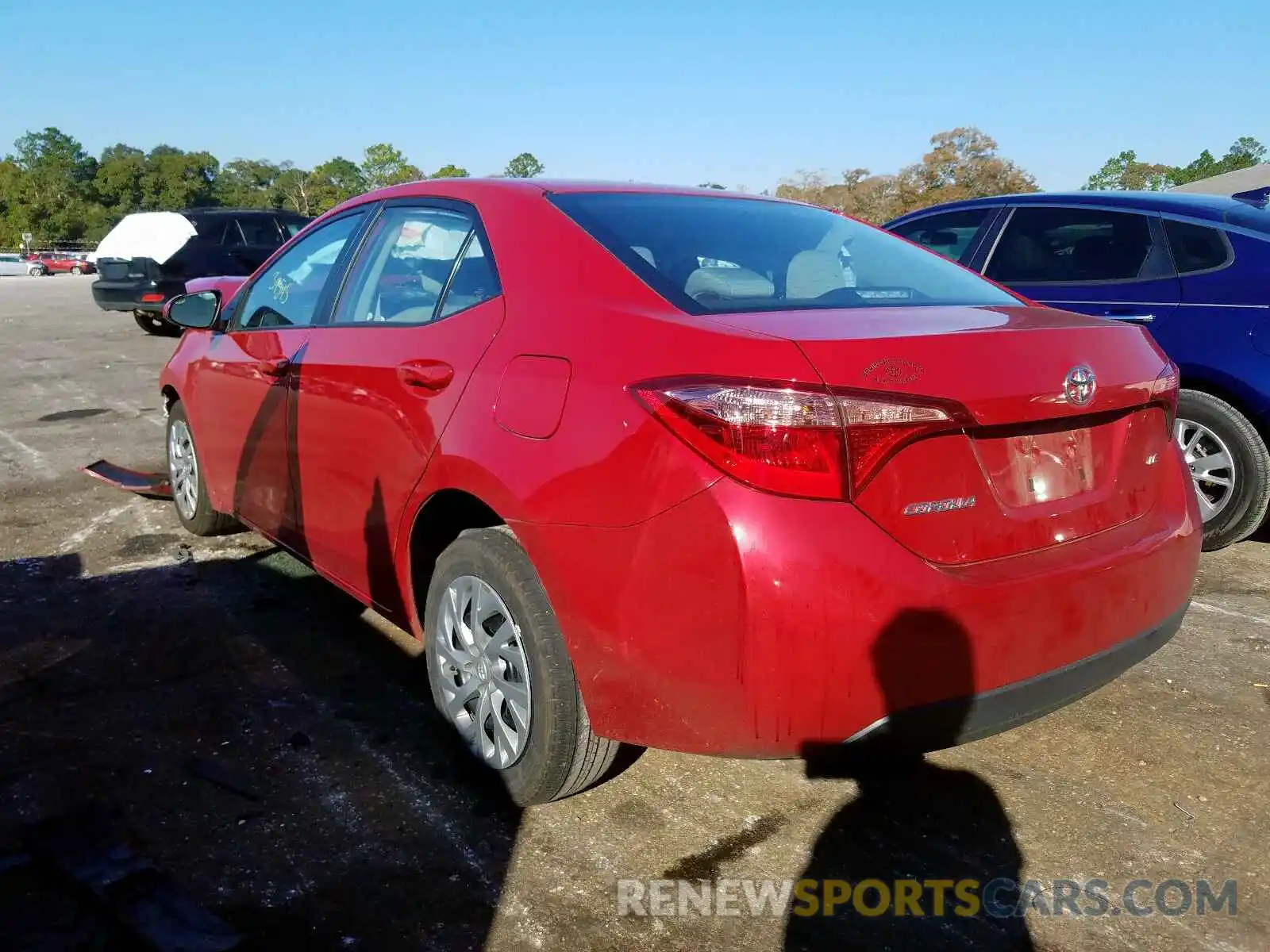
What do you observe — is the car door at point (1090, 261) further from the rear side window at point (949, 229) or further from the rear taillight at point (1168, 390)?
the rear taillight at point (1168, 390)

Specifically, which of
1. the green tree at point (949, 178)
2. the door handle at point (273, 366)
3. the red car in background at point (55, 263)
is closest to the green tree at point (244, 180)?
the red car in background at point (55, 263)

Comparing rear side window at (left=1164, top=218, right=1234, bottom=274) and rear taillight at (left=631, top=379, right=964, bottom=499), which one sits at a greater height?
rear side window at (left=1164, top=218, right=1234, bottom=274)

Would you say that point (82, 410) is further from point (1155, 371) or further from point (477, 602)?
point (1155, 371)

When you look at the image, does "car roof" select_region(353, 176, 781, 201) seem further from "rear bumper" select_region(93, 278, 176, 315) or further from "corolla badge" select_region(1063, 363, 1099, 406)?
"rear bumper" select_region(93, 278, 176, 315)

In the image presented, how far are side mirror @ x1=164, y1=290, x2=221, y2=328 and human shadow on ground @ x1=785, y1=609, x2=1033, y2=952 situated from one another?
10.7 feet

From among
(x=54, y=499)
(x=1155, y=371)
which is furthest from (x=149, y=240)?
(x=1155, y=371)

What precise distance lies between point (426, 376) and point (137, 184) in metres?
117

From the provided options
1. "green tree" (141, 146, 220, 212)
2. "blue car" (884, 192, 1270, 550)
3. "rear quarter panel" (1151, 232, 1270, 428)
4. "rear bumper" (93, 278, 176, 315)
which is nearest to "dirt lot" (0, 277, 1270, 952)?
"blue car" (884, 192, 1270, 550)

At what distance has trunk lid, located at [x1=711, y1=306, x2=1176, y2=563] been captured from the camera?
2.04 metres

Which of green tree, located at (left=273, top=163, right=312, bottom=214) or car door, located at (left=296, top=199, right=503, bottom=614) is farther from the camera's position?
green tree, located at (left=273, top=163, right=312, bottom=214)

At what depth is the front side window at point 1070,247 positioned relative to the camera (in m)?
5.01

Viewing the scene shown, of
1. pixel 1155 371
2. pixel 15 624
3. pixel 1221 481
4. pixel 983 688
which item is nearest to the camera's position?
pixel 983 688

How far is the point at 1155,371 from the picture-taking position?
2549 mm

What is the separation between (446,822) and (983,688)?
4.53ft
